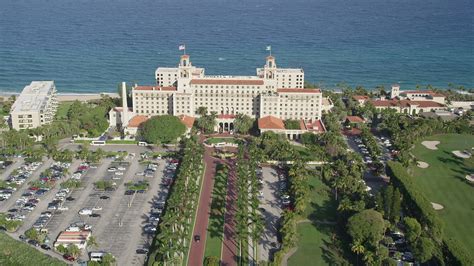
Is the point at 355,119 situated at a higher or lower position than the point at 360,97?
lower

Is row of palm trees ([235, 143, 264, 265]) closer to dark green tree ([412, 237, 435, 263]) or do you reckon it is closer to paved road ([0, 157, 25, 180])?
dark green tree ([412, 237, 435, 263])

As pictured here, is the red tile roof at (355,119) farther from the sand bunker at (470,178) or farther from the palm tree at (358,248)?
the palm tree at (358,248)

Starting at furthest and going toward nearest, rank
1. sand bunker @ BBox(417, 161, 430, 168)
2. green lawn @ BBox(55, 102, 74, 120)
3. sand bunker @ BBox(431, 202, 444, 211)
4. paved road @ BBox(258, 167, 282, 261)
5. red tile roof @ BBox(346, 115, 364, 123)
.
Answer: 1. green lawn @ BBox(55, 102, 74, 120)
2. red tile roof @ BBox(346, 115, 364, 123)
3. sand bunker @ BBox(417, 161, 430, 168)
4. sand bunker @ BBox(431, 202, 444, 211)
5. paved road @ BBox(258, 167, 282, 261)

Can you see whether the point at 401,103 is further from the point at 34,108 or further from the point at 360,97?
the point at 34,108

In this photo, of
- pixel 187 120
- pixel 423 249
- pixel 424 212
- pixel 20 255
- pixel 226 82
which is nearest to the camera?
pixel 423 249

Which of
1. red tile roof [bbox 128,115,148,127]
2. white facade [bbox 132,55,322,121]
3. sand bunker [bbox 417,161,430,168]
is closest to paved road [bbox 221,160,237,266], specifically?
white facade [bbox 132,55,322,121]

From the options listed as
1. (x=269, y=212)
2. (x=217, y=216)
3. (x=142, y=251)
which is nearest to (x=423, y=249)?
(x=269, y=212)

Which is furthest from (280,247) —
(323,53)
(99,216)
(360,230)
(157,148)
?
(323,53)

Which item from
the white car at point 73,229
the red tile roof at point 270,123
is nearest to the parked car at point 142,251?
the white car at point 73,229
